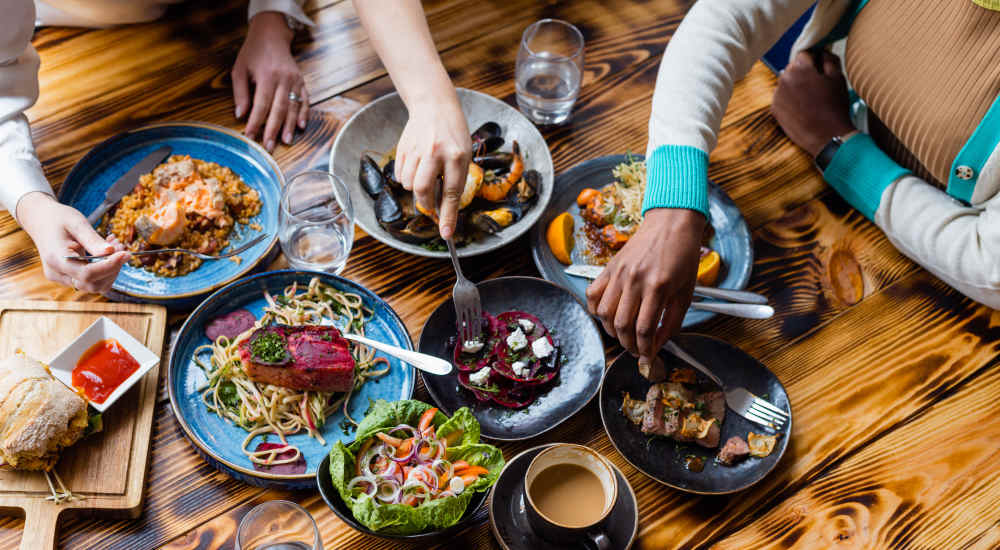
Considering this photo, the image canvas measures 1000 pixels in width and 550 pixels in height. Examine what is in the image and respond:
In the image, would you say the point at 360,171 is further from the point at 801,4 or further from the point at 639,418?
the point at 801,4

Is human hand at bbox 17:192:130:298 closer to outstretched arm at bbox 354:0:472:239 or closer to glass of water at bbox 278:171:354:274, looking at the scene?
glass of water at bbox 278:171:354:274

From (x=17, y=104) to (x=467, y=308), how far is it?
134cm

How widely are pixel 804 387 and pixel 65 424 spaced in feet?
5.79

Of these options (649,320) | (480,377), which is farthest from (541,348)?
(649,320)

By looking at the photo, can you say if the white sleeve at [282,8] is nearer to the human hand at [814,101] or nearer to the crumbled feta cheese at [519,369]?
the crumbled feta cheese at [519,369]

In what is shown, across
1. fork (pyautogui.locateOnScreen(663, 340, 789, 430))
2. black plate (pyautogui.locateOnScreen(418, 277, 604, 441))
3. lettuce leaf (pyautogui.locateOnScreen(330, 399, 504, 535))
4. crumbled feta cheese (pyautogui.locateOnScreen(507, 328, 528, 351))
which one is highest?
lettuce leaf (pyautogui.locateOnScreen(330, 399, 504, 535))

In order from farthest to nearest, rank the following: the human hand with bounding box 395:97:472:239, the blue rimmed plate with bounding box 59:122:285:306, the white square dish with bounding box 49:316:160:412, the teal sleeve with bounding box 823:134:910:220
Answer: the teal sleeve with bounding box 823:134:910:220 → the blue rimmed plate with bounding box 59:122:285:306 → the human hand with bounding box 395:97:472:239 → the white square dish with bounding box 49:316:160:412

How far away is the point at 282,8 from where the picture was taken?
7.52 ft

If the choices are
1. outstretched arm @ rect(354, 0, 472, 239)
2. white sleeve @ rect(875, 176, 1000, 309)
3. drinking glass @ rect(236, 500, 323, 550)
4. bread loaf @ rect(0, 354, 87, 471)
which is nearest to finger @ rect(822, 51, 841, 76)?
white sleeve @ rect(875, 176, 1000, 309)

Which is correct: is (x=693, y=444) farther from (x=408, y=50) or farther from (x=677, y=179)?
(x=408, y=50)

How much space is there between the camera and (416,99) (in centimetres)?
188

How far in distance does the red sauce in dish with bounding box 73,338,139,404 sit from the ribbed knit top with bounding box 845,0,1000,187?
2.12 metres

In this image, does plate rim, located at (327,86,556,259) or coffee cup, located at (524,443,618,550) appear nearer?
coffee cup, located at (524,443,618,550)

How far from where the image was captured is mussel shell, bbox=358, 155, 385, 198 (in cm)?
204
